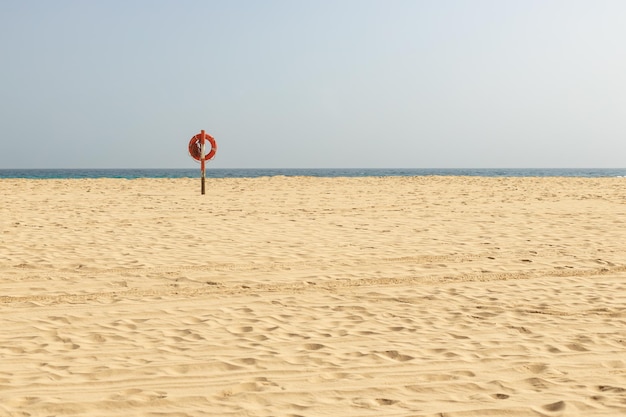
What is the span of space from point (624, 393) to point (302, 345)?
2.03m

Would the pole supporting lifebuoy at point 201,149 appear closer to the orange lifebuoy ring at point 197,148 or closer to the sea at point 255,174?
the orange lifebuoy ring at point 197,148

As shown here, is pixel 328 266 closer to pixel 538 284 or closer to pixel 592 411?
pixel 538 284

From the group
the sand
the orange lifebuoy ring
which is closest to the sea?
the orange lifebuoy ring

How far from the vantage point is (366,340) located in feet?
15.5

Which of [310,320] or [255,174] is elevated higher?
[255,174]

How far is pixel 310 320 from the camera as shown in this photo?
5.28 meters

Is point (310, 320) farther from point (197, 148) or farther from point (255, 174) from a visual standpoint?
point (255, 174)

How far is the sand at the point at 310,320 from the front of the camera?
11.9 feet

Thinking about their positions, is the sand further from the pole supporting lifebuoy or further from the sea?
the sea

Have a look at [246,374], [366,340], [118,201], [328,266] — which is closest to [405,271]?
[328,266]

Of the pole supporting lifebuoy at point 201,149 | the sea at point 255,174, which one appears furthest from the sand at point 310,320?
the sea at point 255,174

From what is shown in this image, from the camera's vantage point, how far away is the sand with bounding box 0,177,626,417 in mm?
3617

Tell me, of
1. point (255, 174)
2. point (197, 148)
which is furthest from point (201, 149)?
point (255, 174)

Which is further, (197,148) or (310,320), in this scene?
(197,148)
